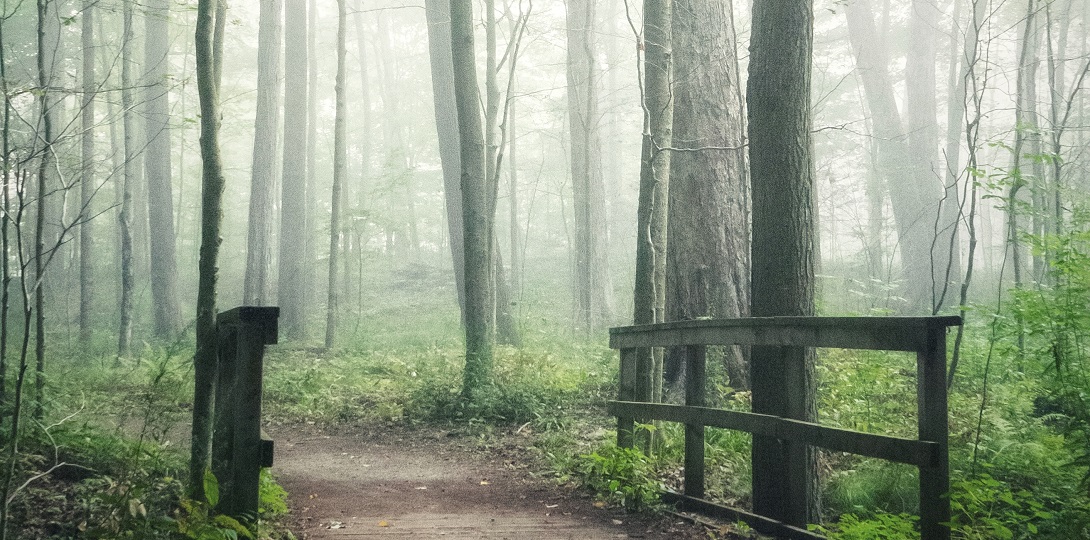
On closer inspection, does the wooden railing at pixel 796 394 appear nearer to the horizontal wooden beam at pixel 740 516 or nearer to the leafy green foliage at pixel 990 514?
the horizontal wooden beam at pixel 740 516

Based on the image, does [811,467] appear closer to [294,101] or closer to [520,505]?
[520,505]

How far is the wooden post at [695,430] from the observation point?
18.7 ft

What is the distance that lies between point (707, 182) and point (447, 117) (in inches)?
366

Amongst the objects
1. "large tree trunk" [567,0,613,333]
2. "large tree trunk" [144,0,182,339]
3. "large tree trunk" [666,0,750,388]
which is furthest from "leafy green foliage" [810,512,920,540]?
"large tree trunk" [144,0,182,339]

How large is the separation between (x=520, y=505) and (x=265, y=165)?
15.1 meters

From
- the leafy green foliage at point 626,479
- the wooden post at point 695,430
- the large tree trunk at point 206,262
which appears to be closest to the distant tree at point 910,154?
the leafy green foliage at point 626,479

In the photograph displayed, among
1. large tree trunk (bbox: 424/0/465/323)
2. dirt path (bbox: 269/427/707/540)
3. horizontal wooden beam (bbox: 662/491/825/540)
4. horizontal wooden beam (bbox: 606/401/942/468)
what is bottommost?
dirt path (bbox: 269/427/707/540)

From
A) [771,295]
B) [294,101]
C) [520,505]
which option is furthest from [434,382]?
[294,101]

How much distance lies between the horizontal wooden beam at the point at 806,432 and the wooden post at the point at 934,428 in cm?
6

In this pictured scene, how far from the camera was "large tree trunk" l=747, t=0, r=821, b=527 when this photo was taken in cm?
542

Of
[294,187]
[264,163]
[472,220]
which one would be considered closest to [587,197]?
[472,220]

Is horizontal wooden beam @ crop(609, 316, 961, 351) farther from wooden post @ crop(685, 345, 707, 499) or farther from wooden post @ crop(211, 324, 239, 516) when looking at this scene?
wooden post @ crop(211, 324, 239, 516)

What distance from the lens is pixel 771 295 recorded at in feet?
18.3

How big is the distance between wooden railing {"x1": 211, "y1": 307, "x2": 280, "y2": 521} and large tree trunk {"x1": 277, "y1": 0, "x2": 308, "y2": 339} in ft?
49.3
